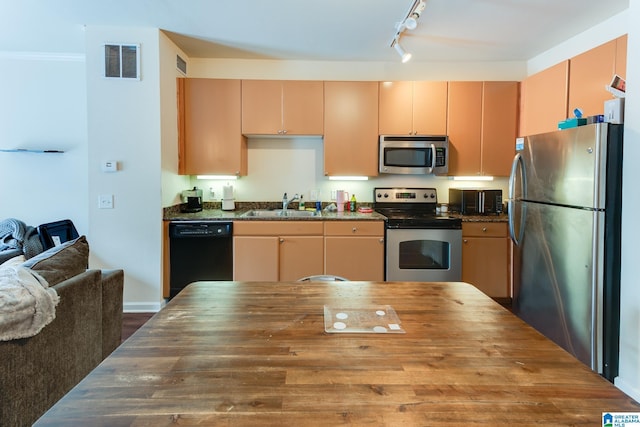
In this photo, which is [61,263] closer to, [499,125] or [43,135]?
[43,135]

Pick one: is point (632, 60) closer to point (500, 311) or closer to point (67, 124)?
point (500, 311)

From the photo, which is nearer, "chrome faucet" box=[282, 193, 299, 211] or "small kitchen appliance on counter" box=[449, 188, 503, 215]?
"small kitchen appliance on counter" box=[449, 188, 503, 215]

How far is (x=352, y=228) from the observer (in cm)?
334

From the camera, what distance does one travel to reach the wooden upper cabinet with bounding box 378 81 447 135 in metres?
3.57

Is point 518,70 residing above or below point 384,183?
above

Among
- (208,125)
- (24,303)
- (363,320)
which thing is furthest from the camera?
(208,125)

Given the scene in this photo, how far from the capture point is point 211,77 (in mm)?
3758

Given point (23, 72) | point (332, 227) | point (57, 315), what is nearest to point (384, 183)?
point (332, 227)

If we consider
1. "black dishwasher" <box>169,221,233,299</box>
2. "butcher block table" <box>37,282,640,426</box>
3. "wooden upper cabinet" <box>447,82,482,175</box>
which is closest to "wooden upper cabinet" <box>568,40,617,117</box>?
"wooden upper cabinet" <box>447,82,482,175</box>

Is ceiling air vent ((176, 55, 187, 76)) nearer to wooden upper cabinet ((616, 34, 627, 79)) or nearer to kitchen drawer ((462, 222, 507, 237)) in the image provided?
kitchen drawer ((462, 222, 507, 237))

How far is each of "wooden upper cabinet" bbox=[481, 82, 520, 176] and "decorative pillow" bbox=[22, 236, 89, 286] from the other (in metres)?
3.55

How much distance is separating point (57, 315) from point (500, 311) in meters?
1.78

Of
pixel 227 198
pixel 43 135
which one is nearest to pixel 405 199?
pixel 227 198

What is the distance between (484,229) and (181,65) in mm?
3421
